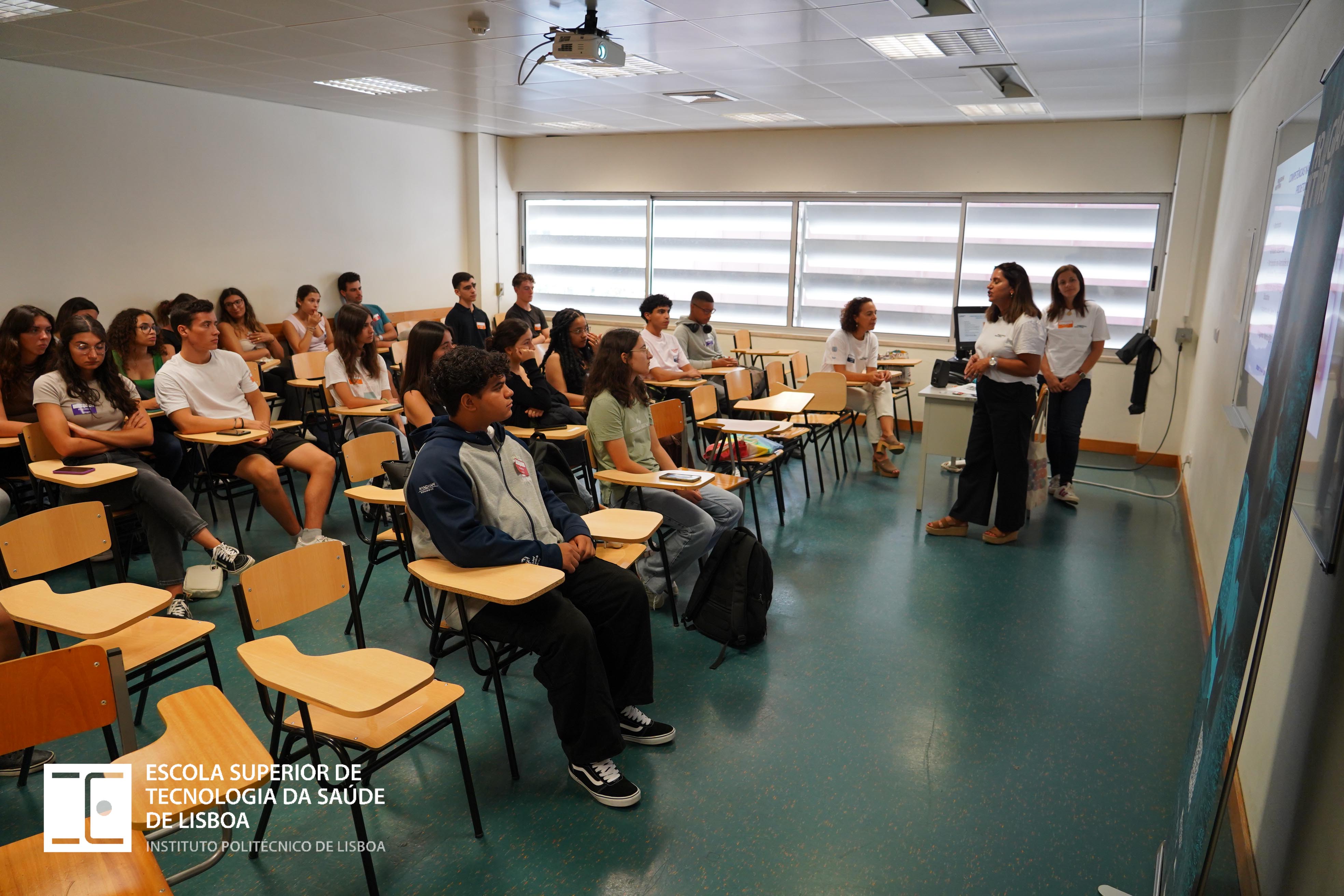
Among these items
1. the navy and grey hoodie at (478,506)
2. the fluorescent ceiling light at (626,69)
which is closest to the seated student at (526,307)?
the fluorescent ceiling light at (626,69)

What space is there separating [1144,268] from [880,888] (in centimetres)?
702

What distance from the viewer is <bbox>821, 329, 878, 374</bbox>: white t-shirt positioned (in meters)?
6.70

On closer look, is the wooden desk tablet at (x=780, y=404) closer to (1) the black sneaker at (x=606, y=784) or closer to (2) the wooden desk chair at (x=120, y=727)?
(1) the black sneaker at (x=606, y=784)

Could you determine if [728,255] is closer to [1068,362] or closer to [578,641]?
[1068,362]

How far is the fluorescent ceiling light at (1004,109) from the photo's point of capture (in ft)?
20.8

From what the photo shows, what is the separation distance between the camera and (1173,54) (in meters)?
4.44

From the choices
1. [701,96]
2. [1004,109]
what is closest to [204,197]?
[701,96]

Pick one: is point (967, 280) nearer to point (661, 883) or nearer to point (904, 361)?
point (904, 361)

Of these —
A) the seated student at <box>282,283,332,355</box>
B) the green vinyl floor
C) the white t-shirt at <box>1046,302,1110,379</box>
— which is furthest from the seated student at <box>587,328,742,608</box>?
the seated student at <box>282,283,332,355</box>

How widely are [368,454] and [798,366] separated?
14.5 feet

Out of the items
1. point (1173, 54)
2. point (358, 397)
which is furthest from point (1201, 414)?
point (358, 397)

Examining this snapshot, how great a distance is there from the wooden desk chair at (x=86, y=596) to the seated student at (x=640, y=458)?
1799 millimetres

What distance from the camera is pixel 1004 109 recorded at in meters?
6.64

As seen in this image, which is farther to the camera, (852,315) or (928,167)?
(928,167)
